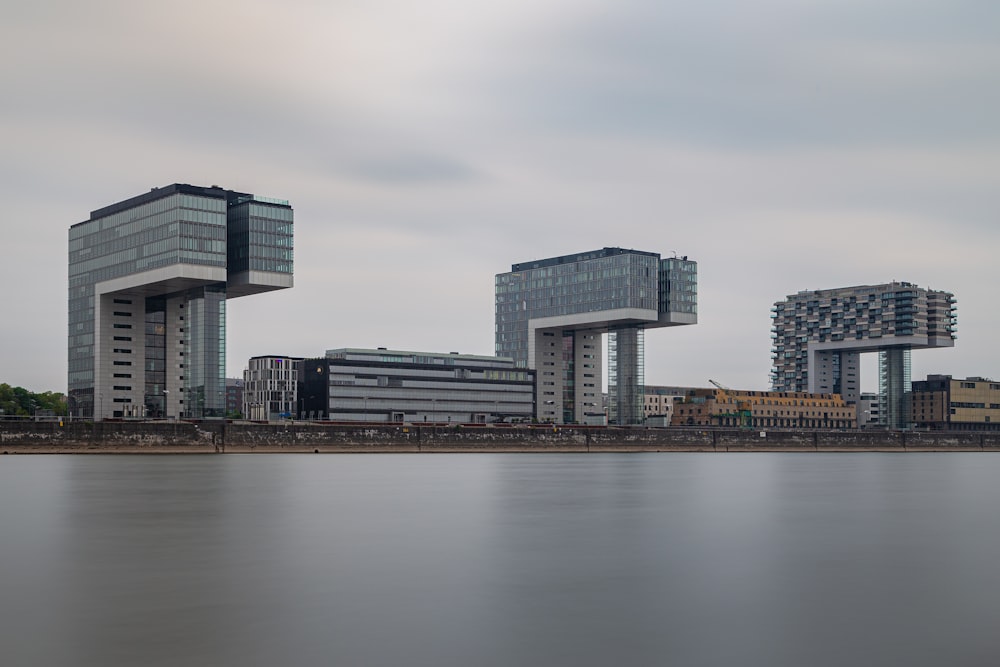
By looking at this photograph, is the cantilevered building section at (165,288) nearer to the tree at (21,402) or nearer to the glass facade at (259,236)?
the glass facade at (259,236)

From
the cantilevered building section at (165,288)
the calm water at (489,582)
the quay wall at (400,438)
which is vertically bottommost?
the quay wall at (400,438)

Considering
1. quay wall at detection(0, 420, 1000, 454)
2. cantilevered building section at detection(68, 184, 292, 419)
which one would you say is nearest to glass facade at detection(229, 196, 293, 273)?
cantilevered building section at detection(68, 184, 292, 419)

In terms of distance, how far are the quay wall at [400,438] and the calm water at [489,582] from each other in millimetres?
63379

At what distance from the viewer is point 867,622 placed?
18.2m

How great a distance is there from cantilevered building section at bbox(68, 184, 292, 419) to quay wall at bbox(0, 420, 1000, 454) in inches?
1007

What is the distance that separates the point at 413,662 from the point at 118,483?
43682mm

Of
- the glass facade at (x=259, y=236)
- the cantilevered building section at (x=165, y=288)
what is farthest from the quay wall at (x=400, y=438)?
the glass facade at (x=259, y=236)

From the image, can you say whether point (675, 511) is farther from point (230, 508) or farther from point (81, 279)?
point (81, 279)

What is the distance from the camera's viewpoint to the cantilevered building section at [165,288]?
495ft

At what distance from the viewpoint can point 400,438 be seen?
134500mm

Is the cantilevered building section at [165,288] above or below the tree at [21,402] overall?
above

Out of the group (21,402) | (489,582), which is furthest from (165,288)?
(489,582)

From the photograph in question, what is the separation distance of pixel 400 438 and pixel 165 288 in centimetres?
4773

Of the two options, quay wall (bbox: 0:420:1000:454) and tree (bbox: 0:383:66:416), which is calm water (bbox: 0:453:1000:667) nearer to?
quay wall (bbox: 0:420:1000:454)
